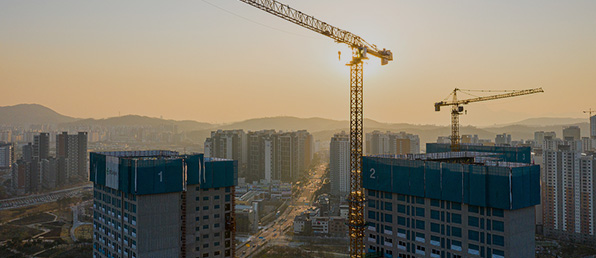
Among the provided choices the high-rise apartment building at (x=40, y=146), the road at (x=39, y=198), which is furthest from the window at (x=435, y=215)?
the high-rise apartment building at (x=40, y=146)

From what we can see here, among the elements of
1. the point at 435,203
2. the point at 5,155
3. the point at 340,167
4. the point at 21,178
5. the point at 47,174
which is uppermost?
the point at 435,203

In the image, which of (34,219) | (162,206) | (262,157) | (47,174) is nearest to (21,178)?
(47,174)

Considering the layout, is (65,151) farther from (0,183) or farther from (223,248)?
(223,248)

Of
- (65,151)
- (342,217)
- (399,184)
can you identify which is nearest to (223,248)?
(399,184)

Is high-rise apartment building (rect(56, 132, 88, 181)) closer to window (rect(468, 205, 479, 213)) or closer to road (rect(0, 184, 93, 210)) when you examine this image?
road (rect(0, 184, 93, 210))

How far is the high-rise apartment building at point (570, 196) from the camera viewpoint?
19.5 m

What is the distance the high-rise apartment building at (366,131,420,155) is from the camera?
34750mm

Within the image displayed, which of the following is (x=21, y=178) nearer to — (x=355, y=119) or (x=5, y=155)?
(x=5, y=155)

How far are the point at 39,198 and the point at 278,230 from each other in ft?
59.2

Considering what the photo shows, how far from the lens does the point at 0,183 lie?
32219 millimetres

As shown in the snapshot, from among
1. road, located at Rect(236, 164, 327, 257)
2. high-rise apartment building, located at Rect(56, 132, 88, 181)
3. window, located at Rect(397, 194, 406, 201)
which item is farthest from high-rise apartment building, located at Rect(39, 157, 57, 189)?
window, located at Rect(397, 194, 406, 201)

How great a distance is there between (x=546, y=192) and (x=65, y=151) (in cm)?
3447

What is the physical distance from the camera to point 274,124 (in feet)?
292

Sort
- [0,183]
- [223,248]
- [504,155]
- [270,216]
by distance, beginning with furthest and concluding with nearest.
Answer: [0,183] → [270,216] → [504,155] → [223,248]
